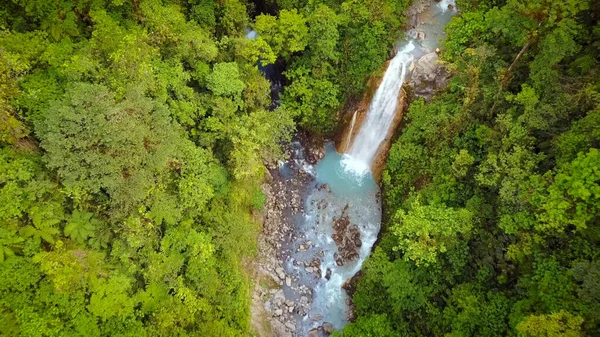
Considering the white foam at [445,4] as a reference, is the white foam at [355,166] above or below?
below

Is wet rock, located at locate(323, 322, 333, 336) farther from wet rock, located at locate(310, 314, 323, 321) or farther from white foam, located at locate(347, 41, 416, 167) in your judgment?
white foam, located at locate(347, 41, 416, 167)

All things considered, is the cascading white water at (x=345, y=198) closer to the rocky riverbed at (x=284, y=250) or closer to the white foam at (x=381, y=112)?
the white foam at (x=381, y=112)

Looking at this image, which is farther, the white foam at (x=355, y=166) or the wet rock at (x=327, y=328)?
the white foam at (x=355, y=166)

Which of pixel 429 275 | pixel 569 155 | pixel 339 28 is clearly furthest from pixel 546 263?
pixel 339 28

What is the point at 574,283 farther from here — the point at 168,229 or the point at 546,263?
the point at 168,229

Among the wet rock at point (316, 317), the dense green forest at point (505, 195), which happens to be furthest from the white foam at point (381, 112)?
the wet rock at point (316, 317)

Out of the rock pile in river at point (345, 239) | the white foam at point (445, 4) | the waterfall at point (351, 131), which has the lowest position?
the rock pile in river at point (345, 239)

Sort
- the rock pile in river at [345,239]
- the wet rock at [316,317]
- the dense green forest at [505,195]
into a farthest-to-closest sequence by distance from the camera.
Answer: the rock pile in river at [345,239] < the wet rock at [316,317] < the dense green forest at [505,195]
